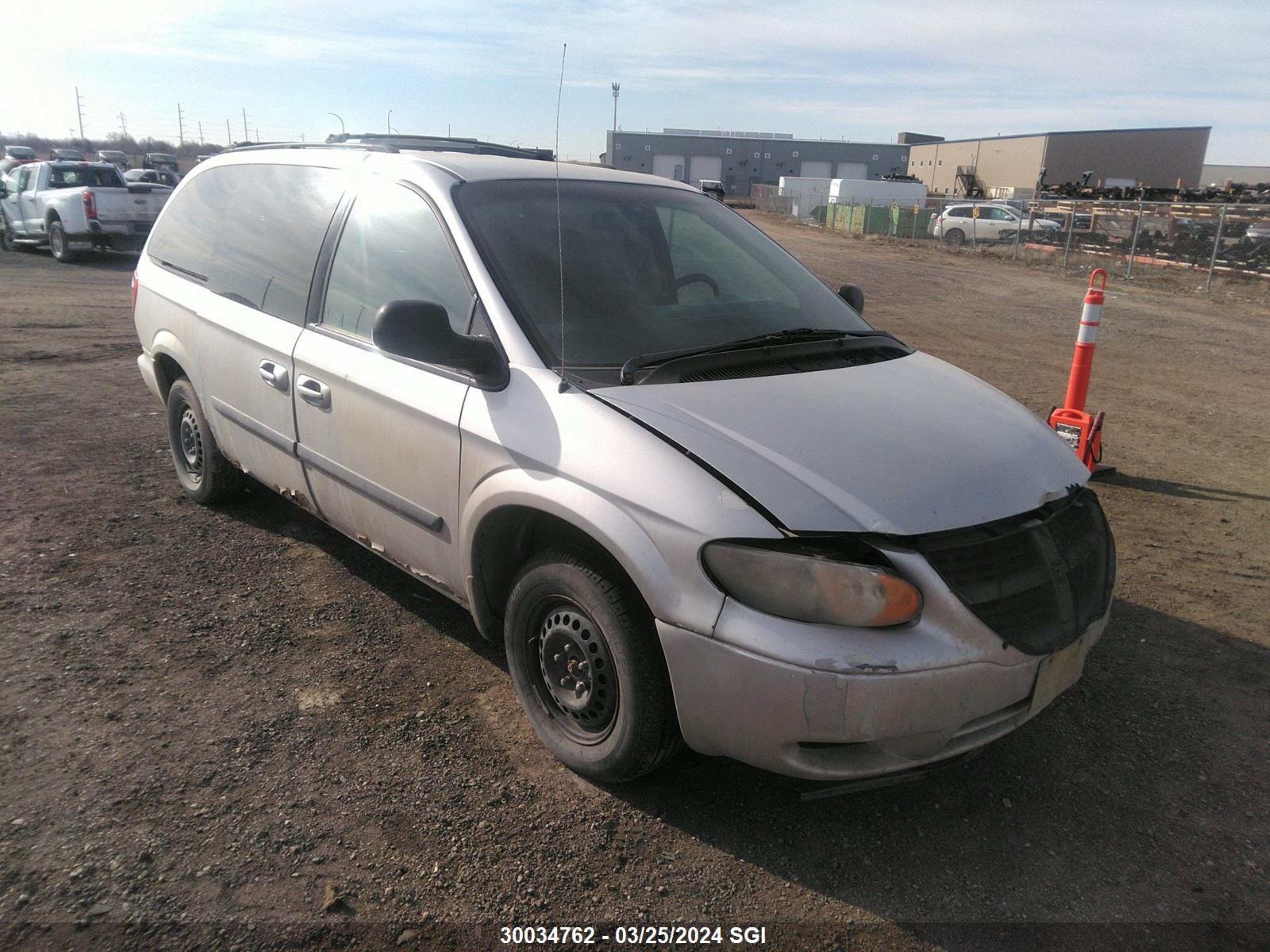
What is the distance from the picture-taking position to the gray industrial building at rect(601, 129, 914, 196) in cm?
8838

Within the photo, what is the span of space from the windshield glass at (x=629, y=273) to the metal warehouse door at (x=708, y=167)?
88.3m

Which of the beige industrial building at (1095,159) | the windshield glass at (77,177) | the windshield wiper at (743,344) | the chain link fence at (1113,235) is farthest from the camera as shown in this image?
the beige industrial building at (1095,159)

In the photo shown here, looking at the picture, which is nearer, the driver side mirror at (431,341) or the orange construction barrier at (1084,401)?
the driver side mirror at (431,341)

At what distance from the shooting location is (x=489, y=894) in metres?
2.45

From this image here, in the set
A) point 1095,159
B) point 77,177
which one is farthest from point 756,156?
point 77,177

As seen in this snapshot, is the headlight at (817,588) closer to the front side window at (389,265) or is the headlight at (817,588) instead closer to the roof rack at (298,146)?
the front side window at (389,265)

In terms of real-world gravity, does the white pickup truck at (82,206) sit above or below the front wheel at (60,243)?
above

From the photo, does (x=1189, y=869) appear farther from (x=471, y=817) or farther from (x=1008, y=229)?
(x=1008, y=229)

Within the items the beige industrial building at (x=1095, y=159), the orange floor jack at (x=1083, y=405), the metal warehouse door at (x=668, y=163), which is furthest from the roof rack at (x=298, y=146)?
the metal warehouse door at (x=668, y=163)

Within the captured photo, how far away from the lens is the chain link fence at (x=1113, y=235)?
1897 centimetres

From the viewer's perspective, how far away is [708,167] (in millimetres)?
89375

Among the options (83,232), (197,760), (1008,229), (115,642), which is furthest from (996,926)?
(1008,229)

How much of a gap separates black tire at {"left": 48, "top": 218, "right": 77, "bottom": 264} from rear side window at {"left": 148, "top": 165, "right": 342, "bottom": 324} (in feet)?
49.3

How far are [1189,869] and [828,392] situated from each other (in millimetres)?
1751
